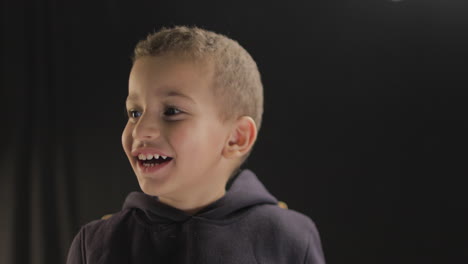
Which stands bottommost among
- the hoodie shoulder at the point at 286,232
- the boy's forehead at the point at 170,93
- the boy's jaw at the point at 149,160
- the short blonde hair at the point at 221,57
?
the hoodie shoulder at the point at 286,232

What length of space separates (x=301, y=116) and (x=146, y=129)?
1.94ft

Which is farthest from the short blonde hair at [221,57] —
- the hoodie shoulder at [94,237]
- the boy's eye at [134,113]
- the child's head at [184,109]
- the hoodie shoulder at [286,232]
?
the hoodie shoulder at [94,237]

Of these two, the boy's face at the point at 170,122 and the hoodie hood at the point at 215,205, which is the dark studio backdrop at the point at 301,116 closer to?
the hoodie hood at the point at 215,205

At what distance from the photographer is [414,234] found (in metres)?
1.18

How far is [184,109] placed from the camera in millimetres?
822

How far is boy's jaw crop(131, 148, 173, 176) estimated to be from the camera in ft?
2.68

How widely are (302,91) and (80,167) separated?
0.74m

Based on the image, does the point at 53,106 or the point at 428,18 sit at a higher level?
the point at 428,18

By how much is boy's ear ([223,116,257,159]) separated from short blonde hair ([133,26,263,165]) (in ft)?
0.07

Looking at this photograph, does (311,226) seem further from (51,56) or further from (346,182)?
(51,56)

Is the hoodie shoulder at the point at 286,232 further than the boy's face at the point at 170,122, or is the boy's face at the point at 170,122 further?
the hoodie shoulder at the point at 286,232

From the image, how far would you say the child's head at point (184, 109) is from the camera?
82cm

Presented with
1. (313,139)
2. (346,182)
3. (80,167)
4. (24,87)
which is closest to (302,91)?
(313,139)

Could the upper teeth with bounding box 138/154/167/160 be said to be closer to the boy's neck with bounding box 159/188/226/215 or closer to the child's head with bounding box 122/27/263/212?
the child's head with bounding box 122/27/263/212
